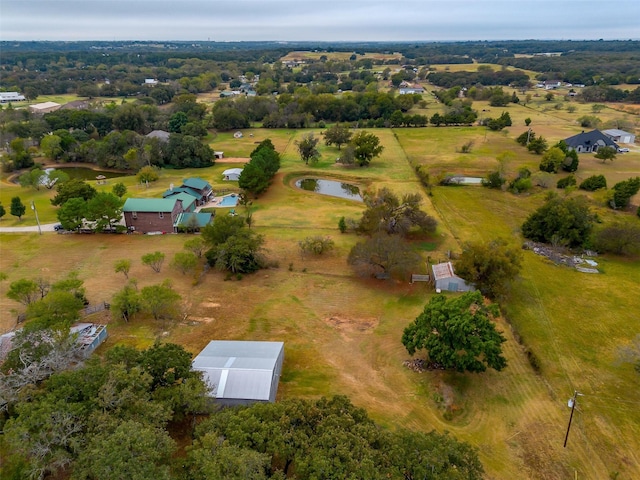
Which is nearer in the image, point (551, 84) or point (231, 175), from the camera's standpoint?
point (231, 175)

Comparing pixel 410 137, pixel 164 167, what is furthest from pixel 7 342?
pixel 410 137

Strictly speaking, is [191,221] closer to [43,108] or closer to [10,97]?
[43,108]

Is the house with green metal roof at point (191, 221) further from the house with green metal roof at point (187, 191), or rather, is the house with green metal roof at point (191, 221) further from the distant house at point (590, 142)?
the distant house at point (590, 142)

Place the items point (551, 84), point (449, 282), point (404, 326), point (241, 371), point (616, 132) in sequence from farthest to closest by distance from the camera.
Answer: point (551, 84) < point (616, 132) < point (449, 282) < point (404, 326) < point (241, 371)

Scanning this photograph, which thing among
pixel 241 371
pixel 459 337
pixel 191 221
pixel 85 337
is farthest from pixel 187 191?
pixel 459 337

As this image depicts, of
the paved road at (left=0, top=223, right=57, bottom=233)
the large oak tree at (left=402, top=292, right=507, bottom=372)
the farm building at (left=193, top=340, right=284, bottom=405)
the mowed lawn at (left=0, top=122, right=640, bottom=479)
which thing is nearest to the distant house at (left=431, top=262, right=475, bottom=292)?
the mowed lawn at (left=0, top=122, right=640, bottom=479)

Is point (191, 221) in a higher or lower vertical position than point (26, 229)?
higher
